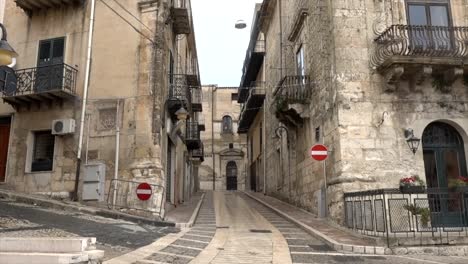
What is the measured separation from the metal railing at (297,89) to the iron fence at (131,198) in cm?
581

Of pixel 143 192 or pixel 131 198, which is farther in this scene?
pixel 131 198

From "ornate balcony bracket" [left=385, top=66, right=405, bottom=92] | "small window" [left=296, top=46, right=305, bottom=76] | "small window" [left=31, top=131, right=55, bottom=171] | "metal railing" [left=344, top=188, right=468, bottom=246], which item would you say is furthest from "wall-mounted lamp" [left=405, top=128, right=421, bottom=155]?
"small window" [left=31, top=131, right=55, bottom=171]

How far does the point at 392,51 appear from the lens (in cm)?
1179

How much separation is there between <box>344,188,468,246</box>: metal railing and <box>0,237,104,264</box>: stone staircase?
269 inches

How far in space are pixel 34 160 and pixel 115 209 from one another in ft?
12.5

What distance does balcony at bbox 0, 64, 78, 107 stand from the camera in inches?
544

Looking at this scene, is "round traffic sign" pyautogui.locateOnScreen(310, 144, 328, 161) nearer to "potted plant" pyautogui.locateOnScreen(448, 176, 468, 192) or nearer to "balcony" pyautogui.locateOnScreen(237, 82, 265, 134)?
"potted plant" pyautogui.locateOnScreen(448, 176, 468, 192)

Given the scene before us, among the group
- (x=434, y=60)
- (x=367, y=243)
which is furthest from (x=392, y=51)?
(x=367, y=243)

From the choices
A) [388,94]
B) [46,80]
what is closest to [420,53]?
[388,94]

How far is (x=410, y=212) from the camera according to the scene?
35.1ft

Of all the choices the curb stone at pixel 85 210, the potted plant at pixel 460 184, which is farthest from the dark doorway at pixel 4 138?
the potted plant at pixel 460 184

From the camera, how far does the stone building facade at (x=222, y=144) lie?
144 ft

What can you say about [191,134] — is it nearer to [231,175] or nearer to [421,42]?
[421,42]

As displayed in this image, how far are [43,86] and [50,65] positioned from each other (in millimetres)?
731
